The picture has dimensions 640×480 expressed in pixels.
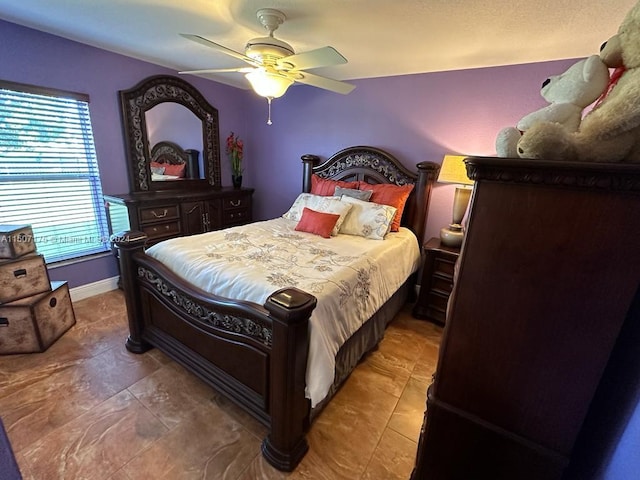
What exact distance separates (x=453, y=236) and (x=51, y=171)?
11.8ft

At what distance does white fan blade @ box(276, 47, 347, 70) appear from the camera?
1.50m

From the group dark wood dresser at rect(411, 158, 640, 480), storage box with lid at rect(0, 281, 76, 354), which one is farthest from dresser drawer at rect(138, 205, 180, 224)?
dark wood dresser at rect(411, 158, 640, 480)

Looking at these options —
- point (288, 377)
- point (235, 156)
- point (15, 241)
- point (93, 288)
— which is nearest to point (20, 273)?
point (15, 241)

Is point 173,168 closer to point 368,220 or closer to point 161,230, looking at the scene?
point 161,230

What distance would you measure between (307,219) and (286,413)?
5.51 feet

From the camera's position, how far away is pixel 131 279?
197 centimetres

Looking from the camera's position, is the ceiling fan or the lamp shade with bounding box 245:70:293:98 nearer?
the ceiling fan

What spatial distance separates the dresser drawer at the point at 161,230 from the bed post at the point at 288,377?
2299mm

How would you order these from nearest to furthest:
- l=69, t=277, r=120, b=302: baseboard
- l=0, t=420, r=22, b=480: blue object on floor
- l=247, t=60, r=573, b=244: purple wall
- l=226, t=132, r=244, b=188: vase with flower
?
l=0, t=420, r=22, b=480: blue object on floor → l=247, t=60, r=573, b=244: purple wall → l=69, t=277, r=120, b=302: baseboard → l=226, t=132, r=244, b=188: vase with flower

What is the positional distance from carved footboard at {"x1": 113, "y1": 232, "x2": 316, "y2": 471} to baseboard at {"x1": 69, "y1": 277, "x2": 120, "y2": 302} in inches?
48.6

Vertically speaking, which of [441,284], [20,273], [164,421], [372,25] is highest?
[372,25]

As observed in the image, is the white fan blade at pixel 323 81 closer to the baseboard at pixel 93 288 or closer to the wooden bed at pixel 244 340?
the wooden bed at pixel 244 340

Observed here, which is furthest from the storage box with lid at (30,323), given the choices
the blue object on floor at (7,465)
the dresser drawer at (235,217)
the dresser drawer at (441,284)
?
the dresser drawer at (441,284)

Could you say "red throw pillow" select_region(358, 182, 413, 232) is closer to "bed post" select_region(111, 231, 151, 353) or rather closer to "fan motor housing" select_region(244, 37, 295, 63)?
"fan motor housing" select_region(244, 37, 295, 63)
